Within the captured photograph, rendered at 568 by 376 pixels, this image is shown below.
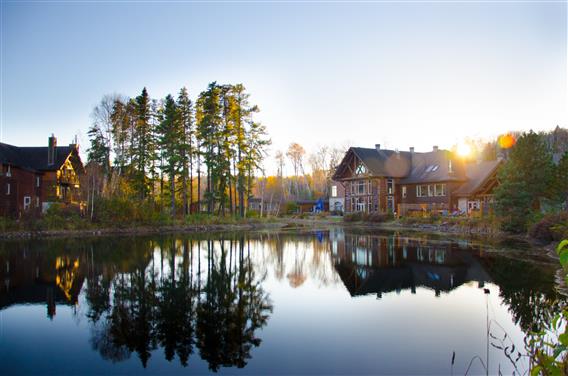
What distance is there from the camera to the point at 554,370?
401 centimetres

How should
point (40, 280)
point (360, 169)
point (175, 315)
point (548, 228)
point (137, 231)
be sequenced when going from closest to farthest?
point (175, 315) < point (40, 280) < point (548, 228) < point (137, 231) < point (360, 169)

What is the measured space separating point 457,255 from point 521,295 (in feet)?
29.9

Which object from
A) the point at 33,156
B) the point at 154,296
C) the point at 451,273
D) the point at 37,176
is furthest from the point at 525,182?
the point at 33,156

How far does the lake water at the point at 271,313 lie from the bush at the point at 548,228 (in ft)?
14.2

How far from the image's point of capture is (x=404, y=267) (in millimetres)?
17469

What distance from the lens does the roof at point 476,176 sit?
43.8 m

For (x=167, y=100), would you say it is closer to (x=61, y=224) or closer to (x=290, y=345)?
(x=61, y=224)

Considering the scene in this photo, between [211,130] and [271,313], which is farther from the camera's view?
[211,130]

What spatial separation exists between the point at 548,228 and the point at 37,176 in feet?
142

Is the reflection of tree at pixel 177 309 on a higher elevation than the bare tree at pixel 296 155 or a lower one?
lower

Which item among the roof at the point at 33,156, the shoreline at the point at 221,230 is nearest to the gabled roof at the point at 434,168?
the shoreline at the point at 221,230

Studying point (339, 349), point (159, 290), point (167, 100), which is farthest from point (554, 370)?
point (167, 100)

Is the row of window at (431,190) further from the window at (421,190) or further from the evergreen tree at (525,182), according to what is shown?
the evergreen tree at (525,182)

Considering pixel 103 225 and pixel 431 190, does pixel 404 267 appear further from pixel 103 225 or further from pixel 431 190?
pixel 431 190
